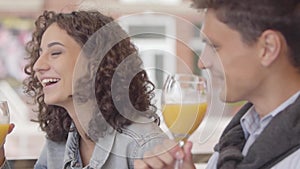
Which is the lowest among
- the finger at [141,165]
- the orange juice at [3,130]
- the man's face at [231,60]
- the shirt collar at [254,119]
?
the finger at [141,165]

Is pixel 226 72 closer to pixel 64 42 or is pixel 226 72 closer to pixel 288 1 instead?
pixel 288 1

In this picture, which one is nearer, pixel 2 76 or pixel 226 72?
pixel 226 72

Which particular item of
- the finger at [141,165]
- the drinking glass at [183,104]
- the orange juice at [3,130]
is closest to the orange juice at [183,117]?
the drinking glass at [183,104]

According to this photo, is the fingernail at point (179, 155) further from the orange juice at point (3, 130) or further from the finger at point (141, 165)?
the orange juice at point (3, 130)

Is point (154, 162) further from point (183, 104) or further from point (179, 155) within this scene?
point (183, 104)

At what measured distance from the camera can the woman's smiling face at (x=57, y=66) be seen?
85cm

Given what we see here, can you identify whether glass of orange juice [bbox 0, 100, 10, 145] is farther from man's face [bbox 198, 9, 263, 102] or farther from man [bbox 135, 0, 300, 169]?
man's face [bbox 198, 9, 263, 102]

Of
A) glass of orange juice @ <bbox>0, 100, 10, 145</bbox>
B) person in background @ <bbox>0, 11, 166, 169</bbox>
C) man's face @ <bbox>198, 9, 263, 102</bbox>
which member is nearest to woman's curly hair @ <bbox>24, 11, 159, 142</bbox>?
person in background @ <bbox>0, 11, 166, 169</bbox>

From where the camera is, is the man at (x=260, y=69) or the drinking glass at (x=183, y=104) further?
the drinking glass at (x=183, y=104)

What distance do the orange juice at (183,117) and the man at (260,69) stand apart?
0.11 m

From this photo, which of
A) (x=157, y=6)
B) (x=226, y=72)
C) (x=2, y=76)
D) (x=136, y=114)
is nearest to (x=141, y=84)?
(x=136, y=114)

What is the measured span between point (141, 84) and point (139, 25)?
12 centimetres

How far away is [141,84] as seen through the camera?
92cm

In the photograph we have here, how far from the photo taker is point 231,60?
71cm
